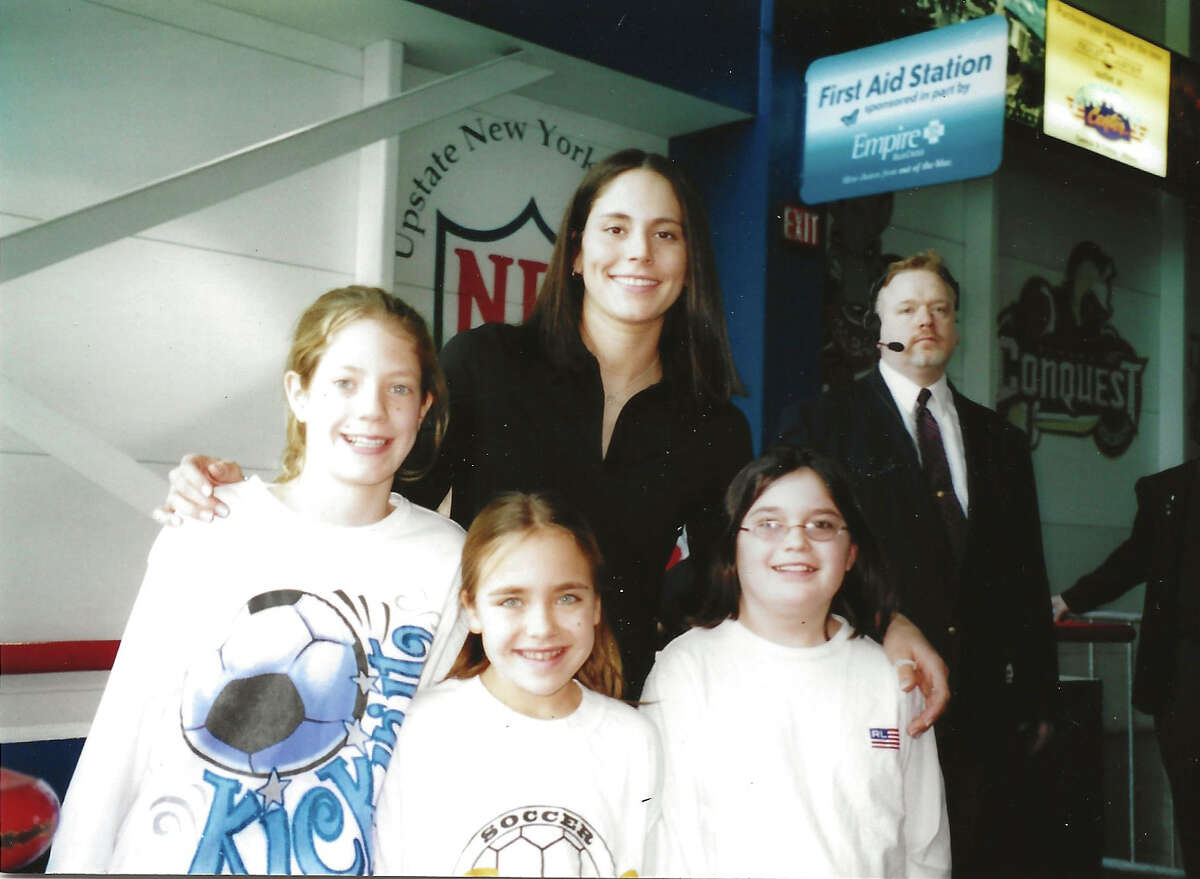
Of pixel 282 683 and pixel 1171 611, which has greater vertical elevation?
pixel 1171 611

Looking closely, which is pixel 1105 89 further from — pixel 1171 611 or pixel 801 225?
pixel 1171 611

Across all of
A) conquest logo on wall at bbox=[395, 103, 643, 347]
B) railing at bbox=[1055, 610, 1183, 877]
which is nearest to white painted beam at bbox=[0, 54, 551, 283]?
conquest logo on wall at bbox=[395, 103, 643, 347]

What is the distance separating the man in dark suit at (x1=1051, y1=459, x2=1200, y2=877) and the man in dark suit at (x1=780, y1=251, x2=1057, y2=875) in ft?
0.59

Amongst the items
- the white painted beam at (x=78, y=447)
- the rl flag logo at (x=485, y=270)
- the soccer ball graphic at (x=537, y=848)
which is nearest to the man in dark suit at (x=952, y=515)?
the rl flag logo at (x=485, y=270)

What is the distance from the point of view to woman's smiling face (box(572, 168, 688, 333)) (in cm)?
187

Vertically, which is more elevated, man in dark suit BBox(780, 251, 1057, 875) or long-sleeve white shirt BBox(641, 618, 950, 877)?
man in dark suit BBox(780, 251, 1057, 875)

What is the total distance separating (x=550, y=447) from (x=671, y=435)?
0.22 meters

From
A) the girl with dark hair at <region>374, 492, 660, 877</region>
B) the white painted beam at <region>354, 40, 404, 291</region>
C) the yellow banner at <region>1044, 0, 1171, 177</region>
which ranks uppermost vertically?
the yellow banner at <region>1044, 0, 1171, 177</region>

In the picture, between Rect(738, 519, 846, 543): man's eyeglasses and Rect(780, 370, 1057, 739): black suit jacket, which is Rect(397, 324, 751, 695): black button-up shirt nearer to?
Rect(738, 519, 846, 543): man's eyeglasses

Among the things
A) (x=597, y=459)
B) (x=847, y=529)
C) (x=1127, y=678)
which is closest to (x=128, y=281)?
(x=597, y=459)

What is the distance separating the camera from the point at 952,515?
6.82 ft

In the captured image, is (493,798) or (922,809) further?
(922,809)

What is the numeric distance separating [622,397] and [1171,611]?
1.18 meters

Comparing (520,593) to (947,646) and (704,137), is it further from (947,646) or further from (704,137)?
(704,137)
